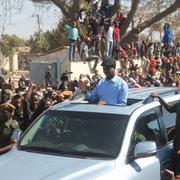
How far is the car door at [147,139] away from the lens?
5262mm

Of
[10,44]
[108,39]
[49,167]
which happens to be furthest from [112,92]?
[10,44]

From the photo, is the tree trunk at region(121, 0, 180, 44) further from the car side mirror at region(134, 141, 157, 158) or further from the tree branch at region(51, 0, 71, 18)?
the car side mirror at region(134, 141, 157, 158)

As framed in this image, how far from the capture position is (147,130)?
5875 millimetres

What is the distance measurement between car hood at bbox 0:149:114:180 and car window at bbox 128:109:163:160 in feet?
1.75

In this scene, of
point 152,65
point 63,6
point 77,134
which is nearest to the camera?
point 77,134

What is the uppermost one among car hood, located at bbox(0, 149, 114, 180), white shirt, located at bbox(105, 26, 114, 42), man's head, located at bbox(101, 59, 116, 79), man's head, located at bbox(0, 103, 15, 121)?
white shirt, located at bbox(105, 26, 114, 42)

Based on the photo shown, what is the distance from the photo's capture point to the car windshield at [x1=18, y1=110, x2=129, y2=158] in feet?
17.5

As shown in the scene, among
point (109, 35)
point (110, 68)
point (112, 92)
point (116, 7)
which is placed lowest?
point (112, 92)

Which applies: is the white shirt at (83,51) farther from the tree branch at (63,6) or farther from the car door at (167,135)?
the car door at (167,135)

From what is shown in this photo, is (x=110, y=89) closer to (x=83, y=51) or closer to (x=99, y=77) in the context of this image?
(x=99, y=77)

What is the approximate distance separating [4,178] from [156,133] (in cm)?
204

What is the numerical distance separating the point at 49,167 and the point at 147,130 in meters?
1.42

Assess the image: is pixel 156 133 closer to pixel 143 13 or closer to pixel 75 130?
pixel 75 130

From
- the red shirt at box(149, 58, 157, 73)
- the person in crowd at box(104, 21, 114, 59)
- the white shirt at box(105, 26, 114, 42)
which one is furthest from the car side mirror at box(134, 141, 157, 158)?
the red shirt at box(149, 58, 157, 73)
